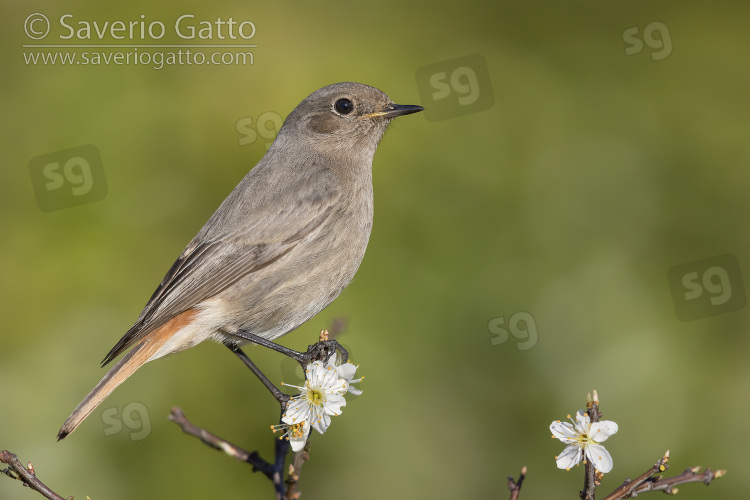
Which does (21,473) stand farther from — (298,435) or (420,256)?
(420,256)

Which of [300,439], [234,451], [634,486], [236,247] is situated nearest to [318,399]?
[300,439]

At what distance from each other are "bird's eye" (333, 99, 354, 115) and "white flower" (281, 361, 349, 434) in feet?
6.12

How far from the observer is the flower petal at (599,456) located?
2.45 meters

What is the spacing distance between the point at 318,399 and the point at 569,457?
2.84 feet

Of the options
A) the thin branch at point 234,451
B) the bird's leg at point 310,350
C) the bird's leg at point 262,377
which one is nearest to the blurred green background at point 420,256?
the bird's leg at point 262,377

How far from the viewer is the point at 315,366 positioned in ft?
9.33

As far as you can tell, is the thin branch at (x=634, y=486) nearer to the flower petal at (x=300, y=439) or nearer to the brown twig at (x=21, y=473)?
the flower petal at (x=300, y=439)

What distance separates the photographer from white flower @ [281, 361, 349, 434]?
9.15 ft

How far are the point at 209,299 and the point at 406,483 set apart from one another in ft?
4.74

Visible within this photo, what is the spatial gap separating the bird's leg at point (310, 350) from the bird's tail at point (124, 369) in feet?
1.00

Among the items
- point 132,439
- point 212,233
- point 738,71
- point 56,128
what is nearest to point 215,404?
point 132,439

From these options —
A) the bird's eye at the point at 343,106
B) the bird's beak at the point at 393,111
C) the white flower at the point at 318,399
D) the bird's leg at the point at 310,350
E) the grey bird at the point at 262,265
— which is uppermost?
the bird's eye at the point at 343,106

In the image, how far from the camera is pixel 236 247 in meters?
3.82

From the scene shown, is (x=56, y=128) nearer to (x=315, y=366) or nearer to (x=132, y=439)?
(x=132, y=439)
